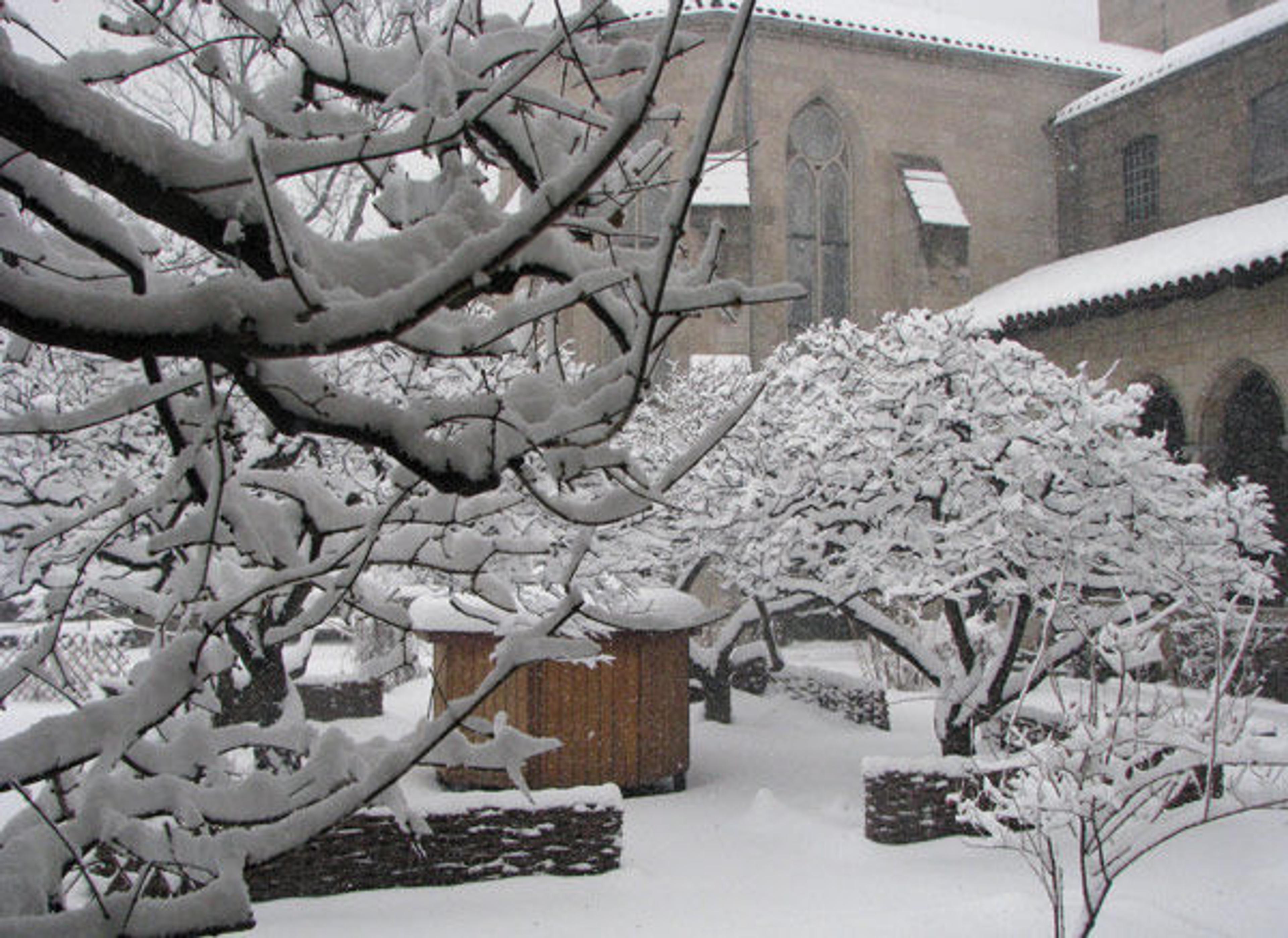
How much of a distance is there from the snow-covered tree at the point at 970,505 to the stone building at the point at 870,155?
1007 centimetres

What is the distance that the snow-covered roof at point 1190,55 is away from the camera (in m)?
19.0

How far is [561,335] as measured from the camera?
19.8 metres

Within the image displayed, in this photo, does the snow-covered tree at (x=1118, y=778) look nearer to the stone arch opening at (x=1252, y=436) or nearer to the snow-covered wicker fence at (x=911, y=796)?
the snow-covered wicker fence at (x=911, y=796)

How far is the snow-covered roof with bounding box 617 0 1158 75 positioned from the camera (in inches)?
858

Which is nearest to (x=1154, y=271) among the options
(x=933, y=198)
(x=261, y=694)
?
(x=933, y=198)

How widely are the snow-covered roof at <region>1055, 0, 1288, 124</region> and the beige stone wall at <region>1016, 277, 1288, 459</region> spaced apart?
249 inches

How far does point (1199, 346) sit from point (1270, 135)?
240 inches

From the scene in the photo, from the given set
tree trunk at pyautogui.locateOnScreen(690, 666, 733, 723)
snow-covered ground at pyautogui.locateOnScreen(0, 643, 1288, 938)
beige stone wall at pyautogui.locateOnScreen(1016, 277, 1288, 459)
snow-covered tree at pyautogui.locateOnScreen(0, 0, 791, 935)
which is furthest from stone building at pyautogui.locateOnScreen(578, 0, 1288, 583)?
snow-covered tree at pyautogui.locateOnScreen(0, 0, 791, 935)

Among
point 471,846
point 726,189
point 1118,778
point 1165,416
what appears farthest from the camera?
point 726,189

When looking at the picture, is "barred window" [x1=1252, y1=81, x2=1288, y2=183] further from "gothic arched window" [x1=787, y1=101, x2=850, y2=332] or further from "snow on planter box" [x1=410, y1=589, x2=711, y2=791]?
"snow on planter box" [x1=410, y1=589, x2=711, y2=791]

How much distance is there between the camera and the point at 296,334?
1.69 m

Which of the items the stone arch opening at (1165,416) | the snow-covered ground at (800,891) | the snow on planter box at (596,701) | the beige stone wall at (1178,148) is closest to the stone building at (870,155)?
the beige stone wall at (1178,148)

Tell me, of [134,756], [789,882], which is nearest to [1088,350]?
[789,882]

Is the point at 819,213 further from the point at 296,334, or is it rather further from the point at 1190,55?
the point at 296,334
